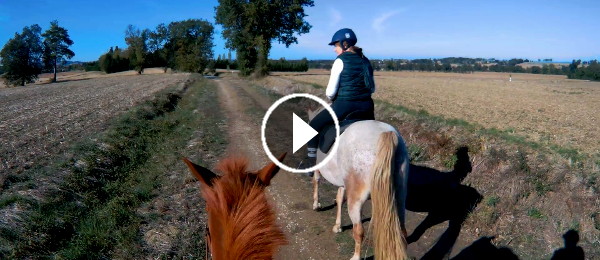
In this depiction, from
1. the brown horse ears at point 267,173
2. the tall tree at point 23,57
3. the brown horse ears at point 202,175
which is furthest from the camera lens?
the tall tree at point 23,57

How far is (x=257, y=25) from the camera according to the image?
39125 millimetres

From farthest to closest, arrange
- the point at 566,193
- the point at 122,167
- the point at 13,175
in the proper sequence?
the point at 122,167
the point at 13,175
the point at 566,193

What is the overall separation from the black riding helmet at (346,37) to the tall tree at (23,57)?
75414 mm

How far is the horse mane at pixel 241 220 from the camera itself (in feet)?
5.97

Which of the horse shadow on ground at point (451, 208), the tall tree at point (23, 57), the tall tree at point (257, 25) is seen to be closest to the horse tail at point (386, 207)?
the horse shadow on ground at point (451, 208)

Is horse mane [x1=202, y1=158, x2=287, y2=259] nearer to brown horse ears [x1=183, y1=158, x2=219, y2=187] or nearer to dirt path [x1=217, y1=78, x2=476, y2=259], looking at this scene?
brown horse ears [x1=183, y1=158, x2=219, y2=187]

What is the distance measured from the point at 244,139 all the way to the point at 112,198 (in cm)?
523

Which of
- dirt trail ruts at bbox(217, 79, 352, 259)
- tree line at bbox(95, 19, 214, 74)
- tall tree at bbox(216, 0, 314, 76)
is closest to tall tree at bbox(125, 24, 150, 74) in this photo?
tree line at bbox(95, 19, 214, 74)

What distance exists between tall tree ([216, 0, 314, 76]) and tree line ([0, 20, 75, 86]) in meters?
41.8

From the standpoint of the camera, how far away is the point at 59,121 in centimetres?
1366

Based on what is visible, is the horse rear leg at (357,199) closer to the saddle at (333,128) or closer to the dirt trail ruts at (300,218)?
the saddle at (333,128)

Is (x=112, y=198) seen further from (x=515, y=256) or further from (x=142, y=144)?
(x=515, y=256)

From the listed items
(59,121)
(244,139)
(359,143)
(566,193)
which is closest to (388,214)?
(359,143)

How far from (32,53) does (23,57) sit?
347 centimetres
